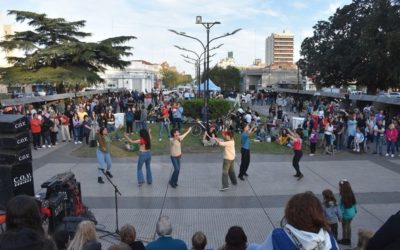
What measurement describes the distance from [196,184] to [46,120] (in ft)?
32.6

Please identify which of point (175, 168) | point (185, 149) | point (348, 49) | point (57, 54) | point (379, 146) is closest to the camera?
point (175, 168)

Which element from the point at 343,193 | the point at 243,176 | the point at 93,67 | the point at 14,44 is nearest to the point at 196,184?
the point at 243,176

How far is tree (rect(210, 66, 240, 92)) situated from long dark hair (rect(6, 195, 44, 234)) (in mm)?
82991

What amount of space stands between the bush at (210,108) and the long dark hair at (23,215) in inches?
931

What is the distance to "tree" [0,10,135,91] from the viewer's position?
40.8 metres

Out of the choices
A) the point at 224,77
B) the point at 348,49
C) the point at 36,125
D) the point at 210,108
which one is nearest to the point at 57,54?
the point at 210,108

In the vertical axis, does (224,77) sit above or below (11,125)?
above

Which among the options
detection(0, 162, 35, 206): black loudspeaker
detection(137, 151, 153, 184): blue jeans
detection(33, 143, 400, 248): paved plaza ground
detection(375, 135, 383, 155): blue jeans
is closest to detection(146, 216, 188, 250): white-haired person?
detection(33, 143, 400, 248): paved plaza ground

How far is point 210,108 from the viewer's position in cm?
2748

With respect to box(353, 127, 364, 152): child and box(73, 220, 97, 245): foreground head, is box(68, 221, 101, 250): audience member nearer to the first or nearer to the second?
box(73, 220, 97, 245): foreground head

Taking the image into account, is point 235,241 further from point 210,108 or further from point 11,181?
point 210,108

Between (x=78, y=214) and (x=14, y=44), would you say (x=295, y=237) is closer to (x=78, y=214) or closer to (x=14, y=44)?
(x=78, y=214)

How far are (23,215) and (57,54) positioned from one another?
40334mm

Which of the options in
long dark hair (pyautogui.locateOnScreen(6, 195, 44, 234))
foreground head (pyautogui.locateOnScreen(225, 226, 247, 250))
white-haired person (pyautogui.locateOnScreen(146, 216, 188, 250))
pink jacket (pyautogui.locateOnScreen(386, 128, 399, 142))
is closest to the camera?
long dark hair (pyautogui.locateOnScreen(6, 195, 44, 234))
